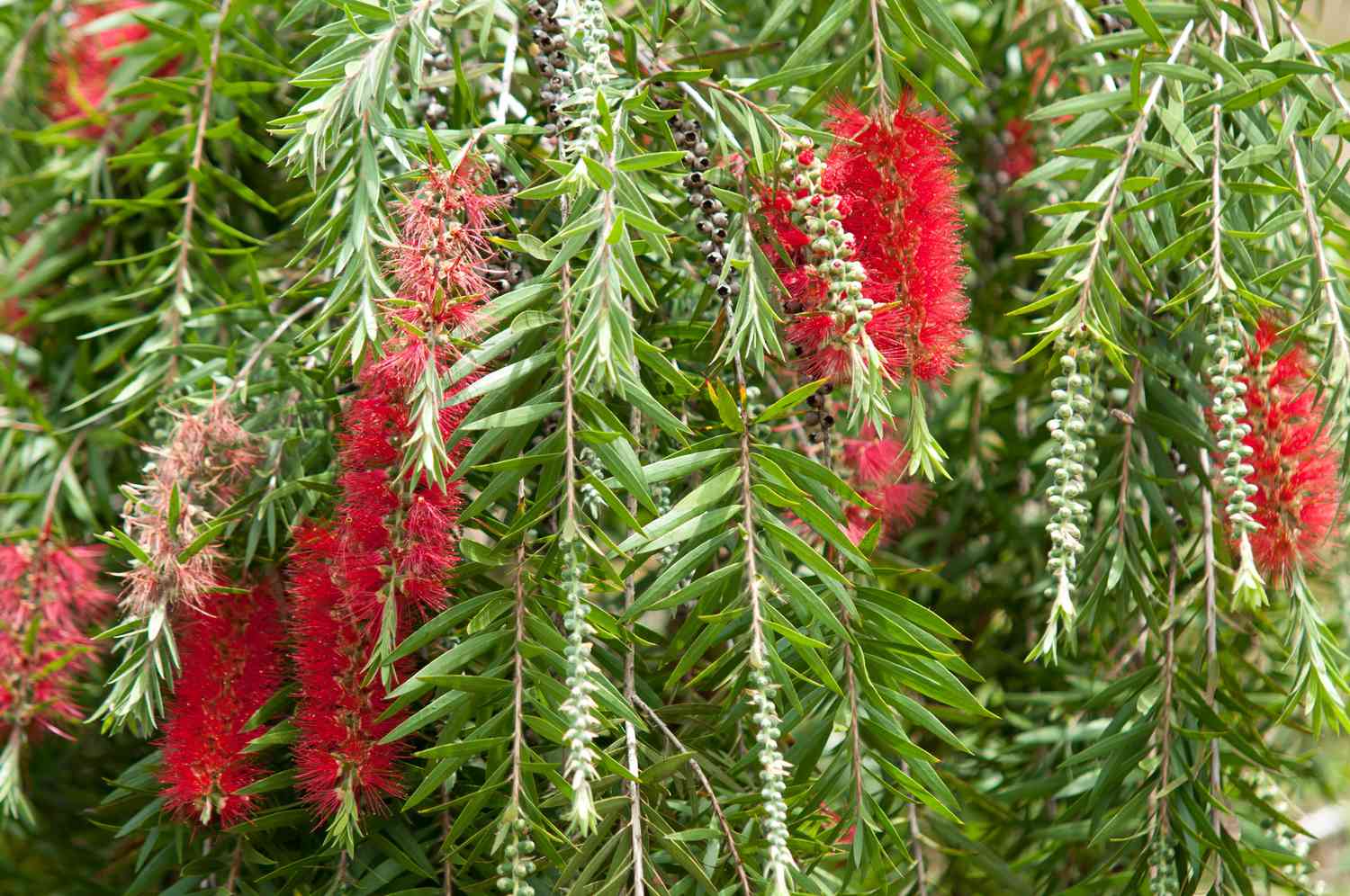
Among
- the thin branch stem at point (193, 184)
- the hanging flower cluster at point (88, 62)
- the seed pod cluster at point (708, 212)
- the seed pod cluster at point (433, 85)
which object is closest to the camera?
the seed pod cluster at point (708, 212)

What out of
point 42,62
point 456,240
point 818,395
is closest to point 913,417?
point 818,395

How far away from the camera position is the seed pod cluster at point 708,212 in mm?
753

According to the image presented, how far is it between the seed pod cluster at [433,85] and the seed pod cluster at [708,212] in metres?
0.19

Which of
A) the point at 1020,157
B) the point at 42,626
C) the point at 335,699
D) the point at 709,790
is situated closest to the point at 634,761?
the point at 709,790

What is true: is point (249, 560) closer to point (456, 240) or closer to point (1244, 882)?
point (456, 240)

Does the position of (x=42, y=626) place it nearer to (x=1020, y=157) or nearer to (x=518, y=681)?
(x=518, y=681)

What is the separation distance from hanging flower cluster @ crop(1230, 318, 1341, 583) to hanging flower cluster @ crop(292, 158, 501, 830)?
0.51 m

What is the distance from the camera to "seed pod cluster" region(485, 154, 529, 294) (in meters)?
0.77

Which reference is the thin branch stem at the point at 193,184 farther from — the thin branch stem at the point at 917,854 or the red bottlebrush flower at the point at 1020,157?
the red bottlebrush flower at the point at 1020,157

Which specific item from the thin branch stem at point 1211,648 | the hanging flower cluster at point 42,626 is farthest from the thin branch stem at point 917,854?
the hanging flower cluster at point 42,626

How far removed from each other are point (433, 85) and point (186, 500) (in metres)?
0.34

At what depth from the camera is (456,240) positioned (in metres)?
0.67

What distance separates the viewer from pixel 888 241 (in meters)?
0.73

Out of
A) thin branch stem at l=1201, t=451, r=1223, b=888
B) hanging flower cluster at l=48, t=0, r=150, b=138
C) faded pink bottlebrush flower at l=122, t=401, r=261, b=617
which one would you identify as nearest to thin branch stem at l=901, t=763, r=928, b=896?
thin branch stem at l=1201, t=451, r=1223, b=888
